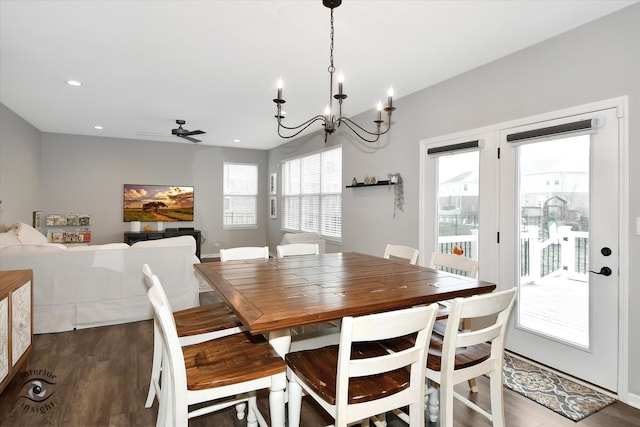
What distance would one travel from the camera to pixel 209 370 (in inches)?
61.6

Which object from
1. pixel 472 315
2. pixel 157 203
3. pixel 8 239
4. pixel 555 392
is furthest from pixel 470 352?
pixel 157 203

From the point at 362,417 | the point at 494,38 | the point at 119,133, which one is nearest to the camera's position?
the point at 362,417

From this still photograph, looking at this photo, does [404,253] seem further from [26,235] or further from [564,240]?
[26,235]

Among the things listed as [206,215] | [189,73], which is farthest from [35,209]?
[189,73]

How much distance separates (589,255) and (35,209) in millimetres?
8044

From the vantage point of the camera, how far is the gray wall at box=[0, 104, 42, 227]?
474cm

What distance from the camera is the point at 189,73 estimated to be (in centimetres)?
366

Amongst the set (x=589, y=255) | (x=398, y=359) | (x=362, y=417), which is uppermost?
(x=589, y=255)

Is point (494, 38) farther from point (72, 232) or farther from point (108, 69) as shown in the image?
point (72, 232)

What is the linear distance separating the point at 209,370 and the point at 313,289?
24.3 inches

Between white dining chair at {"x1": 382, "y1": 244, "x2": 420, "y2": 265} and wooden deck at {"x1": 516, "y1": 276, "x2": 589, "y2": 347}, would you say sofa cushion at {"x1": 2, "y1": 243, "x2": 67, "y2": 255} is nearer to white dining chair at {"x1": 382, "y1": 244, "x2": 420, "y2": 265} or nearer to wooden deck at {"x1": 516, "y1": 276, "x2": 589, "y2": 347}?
white dining chair at {"x1": 382, "y1": 244, "x2": 420, "y2": 265}

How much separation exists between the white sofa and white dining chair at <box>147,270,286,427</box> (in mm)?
1831

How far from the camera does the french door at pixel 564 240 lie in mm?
2473

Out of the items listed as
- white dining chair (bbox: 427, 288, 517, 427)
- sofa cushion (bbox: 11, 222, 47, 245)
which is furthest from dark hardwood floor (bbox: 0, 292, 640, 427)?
sofa cushion (bbox: 11, 222, 47, 245)
